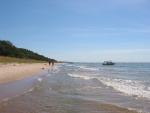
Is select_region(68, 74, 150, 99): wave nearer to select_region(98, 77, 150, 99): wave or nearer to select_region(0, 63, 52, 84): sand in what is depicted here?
select_region(98, 77, 150, 99): wave

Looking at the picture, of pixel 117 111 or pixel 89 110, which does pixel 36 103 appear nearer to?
pixel 89 110

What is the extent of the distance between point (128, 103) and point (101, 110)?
2.46 m

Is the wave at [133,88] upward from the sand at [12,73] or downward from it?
downward

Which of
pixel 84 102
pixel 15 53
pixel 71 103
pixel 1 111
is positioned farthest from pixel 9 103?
pixel 15 53

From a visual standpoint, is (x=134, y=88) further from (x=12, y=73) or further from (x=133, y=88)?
(x=12, y=73)

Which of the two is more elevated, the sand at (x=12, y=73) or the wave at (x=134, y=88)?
the sand at (x=12, y=73)

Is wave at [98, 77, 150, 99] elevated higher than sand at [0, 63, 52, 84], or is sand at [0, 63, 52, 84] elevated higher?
sand at [0, 63, 52, 84]

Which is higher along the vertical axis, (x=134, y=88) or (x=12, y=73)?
(x=12, y=73)

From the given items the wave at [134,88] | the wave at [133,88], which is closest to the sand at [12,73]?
the wave at [133,88]

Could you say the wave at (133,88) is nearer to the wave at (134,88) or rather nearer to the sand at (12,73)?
the wave at (134,88)

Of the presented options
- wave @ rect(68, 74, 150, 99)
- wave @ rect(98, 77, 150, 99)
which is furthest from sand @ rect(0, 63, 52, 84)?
wave @ rect(98, 77, 150, 99)

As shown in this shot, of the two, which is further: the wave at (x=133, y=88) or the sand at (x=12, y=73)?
the sand at (x=12, y=73)

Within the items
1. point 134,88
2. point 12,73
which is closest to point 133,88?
point 134,88

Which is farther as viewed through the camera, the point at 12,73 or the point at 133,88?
the point at 12,73
